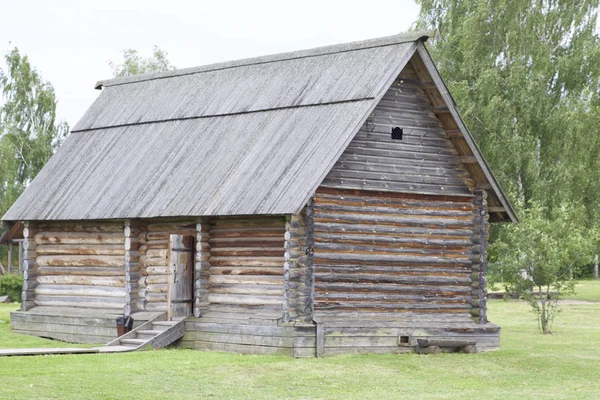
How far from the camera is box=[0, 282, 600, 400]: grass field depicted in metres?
19.4

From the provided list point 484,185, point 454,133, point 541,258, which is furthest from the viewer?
point 541,258

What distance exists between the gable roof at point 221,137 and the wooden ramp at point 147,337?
8.75ft

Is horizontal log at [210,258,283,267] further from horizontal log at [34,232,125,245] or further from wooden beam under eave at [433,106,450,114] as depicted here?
wooden beam under eave at [433,106,450,114]

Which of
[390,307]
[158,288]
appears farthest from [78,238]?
[390,307]

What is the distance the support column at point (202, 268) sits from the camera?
26.1m

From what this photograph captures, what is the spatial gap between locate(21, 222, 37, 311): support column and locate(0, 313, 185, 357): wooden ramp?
5.08 m

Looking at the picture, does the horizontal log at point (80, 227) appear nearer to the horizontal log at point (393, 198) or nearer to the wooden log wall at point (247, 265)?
the wooden log wall at point (247, 265)

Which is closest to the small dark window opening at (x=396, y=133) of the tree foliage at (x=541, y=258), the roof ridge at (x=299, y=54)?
the roof ridge at (x=299, y=54)

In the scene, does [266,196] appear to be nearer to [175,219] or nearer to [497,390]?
[175,219]

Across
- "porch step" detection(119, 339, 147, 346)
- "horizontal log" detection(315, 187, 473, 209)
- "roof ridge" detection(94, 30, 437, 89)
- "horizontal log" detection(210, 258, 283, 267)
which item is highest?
"roof ridge" detection(94, 30, 437, 89)

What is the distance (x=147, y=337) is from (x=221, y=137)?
539 cm

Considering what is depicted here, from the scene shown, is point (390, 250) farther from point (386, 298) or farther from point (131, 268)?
point (131, 268)

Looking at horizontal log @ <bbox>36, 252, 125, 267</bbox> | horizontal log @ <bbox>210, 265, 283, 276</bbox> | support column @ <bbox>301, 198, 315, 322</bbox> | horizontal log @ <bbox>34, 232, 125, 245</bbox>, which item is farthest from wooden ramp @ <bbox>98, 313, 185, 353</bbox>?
support column @ <bbox>301, 198, 315, 322</bbox>

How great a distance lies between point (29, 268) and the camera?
3008 centimetres
